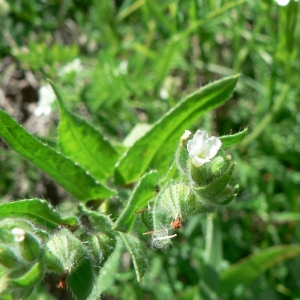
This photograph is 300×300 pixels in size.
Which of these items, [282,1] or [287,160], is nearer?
[282,1]

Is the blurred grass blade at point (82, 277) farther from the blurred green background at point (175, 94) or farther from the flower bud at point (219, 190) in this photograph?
the blurred green background at point (175, 94)

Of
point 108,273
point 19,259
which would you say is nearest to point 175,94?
point 108,273

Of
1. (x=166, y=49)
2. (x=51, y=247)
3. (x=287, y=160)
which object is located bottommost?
(x=287, y=160)

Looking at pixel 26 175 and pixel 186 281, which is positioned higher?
pixel 26 175

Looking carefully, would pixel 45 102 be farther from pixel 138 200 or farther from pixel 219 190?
pixel 219 190

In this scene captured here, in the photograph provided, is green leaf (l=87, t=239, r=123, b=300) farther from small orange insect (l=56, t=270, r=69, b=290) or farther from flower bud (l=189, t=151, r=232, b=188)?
flower bud (l=189, t=151, r=232, b=188)

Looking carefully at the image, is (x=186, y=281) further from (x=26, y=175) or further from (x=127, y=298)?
(x=26, y=175)

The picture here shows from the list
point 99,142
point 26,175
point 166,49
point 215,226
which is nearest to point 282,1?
point 166,49
